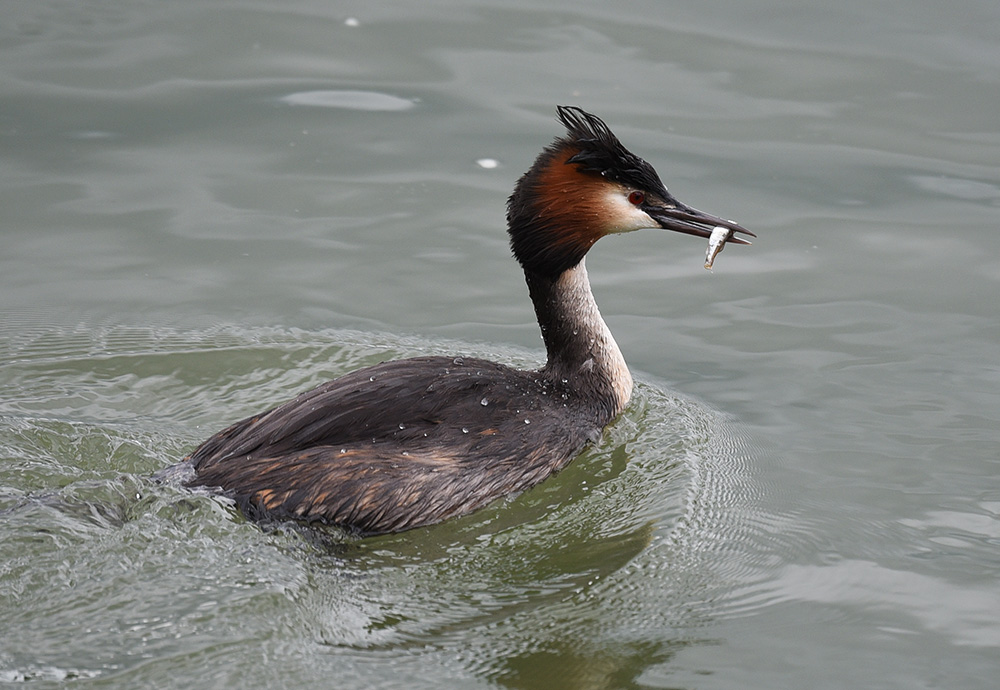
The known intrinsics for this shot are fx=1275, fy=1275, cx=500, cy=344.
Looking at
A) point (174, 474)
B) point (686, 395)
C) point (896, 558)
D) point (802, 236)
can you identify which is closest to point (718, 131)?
point (802, 236)

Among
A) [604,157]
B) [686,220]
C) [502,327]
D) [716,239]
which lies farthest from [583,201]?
[502,327]

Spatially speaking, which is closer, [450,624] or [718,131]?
[450,624]

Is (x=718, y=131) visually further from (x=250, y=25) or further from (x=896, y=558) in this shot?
(x=896, y=558)

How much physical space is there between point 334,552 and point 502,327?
229 cm

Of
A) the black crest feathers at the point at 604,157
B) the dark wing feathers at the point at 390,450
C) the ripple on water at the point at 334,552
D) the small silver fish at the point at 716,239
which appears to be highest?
Result: the black crest feathers at the point at 604,157

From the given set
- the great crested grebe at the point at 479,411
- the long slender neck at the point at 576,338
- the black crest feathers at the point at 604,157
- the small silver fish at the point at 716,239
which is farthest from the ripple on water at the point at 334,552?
the black crest feathers at the point at 604,157

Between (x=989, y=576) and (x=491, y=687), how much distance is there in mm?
2058

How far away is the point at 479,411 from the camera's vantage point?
527cm

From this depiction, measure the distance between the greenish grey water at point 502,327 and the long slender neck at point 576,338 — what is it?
283 millimetres

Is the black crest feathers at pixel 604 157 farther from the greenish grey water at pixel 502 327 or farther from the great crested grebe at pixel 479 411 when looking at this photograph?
the greenish grey water at pixel 502 327

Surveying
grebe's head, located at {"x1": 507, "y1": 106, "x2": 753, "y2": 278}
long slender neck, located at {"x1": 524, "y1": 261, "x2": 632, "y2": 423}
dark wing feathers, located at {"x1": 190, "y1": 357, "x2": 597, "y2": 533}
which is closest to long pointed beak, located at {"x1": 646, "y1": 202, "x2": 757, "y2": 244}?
grebe's head, located at {"x1": 507, "y1": 106, "x2": 753, "y2": 278}

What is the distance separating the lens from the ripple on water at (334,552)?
430 cm

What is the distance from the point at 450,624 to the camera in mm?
4430

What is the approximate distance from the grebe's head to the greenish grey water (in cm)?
92
